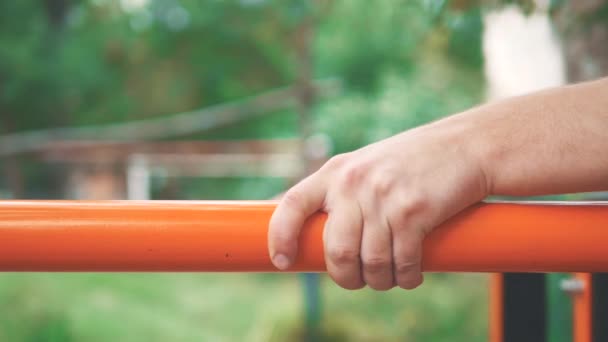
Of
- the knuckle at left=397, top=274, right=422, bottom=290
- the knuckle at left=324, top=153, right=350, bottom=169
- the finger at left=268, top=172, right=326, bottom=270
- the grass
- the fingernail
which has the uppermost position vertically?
the knuckle at left=324, top=153, right=350, bottom=169

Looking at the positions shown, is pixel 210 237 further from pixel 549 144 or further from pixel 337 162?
Answer: pixel 549 144

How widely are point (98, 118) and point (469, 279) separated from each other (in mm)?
2775

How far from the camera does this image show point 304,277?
5.83 ft

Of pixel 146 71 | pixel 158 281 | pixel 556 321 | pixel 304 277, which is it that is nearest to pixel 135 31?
pixel 146 71

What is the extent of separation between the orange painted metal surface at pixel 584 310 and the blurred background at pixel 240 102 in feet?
1.35

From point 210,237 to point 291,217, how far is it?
5 centimetres

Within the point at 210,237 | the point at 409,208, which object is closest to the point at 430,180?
the point at 409,208

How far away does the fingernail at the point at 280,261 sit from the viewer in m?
0.34

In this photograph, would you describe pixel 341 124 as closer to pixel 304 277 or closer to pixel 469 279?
pixel 304 277

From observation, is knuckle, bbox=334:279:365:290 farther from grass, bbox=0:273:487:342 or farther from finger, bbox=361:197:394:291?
grass, bbox=0:273:487:342

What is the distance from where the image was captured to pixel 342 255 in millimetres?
344

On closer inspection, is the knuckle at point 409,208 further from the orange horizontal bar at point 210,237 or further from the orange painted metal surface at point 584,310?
the orange painted metal surface at point 584,310

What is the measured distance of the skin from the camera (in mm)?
345

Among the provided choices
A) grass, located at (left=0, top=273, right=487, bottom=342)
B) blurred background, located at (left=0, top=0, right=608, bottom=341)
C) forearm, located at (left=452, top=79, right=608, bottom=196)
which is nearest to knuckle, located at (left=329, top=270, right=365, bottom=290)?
forearm, located at (left=452, top=79, right=608, bottom=196)
